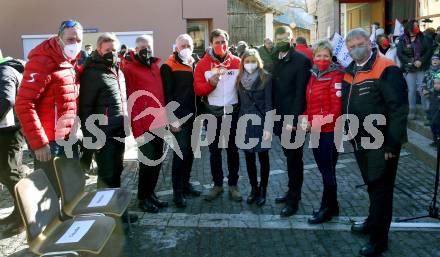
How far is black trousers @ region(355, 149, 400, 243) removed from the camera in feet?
14.5

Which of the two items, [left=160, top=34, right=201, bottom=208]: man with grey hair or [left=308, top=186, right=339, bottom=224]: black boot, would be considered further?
[left=160, top=34, right=201, bottom=208]: man with grey hair

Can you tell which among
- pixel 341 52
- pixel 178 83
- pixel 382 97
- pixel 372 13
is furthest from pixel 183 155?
pixel 372 13

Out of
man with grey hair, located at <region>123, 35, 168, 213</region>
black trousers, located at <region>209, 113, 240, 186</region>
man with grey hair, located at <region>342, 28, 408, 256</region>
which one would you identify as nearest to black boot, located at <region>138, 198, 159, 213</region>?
man with grey hair, located at <region>123, 35, 168, 213</region>

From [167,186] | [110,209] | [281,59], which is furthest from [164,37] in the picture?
[110,209]

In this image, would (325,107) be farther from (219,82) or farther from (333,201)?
(219,82)

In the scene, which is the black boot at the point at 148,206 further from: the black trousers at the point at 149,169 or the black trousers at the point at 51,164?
the black trousers at the point at 51,164

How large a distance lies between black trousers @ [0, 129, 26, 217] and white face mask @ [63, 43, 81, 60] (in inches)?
52.9

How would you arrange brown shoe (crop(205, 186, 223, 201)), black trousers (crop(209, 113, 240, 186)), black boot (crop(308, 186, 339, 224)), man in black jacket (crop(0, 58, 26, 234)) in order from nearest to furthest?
man in black jacket (crop(0, 58, 26, 234))
black boot (crop(308, 186, 339, 224))
black trousers (crop(209, 113, 240, 186))
brown shoe (crop(205, 186, 223, 201))

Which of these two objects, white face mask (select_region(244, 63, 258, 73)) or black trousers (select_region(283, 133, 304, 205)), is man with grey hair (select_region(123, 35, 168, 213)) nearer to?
white face mask (select_region(244, 63, 258, 73))

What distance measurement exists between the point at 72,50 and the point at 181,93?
1.68 metres

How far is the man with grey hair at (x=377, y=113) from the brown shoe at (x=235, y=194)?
1.96m

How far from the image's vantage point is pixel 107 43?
198 inches

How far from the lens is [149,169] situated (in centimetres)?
588

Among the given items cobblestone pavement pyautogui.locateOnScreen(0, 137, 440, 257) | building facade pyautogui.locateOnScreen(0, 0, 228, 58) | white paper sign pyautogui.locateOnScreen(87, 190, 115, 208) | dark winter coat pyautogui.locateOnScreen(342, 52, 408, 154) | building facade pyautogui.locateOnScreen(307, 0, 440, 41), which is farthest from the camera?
building facade pyautogui.locateOnScreen(0, 0, 228, 58)
